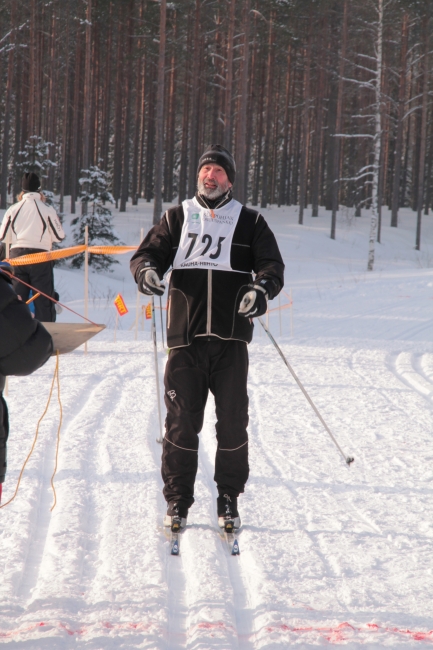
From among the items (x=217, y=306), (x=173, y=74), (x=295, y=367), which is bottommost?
(x=295, y=367)

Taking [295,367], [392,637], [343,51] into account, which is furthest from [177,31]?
[392,637]

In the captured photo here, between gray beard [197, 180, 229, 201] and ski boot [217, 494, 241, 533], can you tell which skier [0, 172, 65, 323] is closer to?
gray beard [197, 180, 229, 201]

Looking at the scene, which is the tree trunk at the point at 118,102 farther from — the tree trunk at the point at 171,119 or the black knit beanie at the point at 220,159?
the black knit beanie at the point at 220,159

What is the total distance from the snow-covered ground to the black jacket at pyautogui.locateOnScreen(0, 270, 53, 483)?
107 centimetres

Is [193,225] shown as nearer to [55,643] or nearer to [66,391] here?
[55,643]

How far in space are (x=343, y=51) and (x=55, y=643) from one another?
28633 mm

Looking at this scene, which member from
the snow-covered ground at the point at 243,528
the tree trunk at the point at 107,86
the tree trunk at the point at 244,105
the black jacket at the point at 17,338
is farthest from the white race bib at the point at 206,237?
the tree trunk at the point at 107,86

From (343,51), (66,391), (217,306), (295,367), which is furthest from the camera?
(343,51)

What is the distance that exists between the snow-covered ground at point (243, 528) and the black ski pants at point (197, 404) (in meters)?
0.38

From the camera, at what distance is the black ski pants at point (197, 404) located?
11.5 feet

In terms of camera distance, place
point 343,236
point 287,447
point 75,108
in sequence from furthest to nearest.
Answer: point 75,108 → point 343,236 → point 287,447

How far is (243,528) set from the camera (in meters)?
3.66

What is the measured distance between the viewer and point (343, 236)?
30656 mm

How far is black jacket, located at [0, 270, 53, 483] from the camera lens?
234 cm
